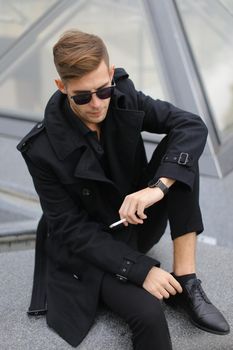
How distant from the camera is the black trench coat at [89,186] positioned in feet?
6.98

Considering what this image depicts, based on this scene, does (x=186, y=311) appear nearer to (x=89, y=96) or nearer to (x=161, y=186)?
(x=161, y=186)

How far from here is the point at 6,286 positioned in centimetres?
265

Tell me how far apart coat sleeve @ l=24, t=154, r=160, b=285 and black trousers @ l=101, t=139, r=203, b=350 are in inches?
2.9

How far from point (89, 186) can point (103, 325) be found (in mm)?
594

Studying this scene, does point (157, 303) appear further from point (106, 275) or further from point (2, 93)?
point (2, 93)

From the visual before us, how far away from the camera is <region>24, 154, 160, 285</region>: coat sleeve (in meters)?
2.08

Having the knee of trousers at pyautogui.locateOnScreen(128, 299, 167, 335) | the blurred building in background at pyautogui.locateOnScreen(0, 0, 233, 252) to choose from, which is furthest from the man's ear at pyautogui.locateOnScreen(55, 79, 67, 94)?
the blurred building in background at pyautogui.locateOnScreen(0, 0, 233, 252)

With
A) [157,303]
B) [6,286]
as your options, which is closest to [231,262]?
[157,303]

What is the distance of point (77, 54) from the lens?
1.90 m

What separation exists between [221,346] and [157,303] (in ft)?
1.23

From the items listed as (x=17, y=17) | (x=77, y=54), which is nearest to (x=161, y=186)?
(x=77, y=54)

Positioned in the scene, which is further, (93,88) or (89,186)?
(89,186)

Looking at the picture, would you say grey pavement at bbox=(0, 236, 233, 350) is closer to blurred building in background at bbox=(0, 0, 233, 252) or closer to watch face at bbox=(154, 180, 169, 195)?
watch face at bbox=(154, 180, 169, 195)

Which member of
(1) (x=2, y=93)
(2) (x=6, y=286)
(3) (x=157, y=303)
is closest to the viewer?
(3) (x=157, y=303)
